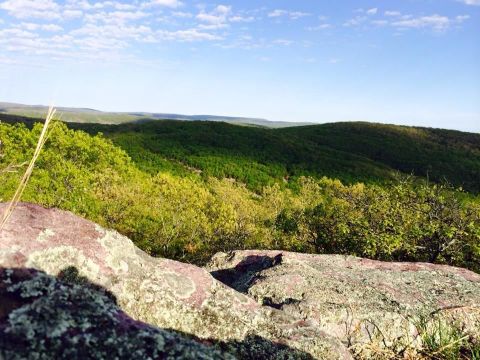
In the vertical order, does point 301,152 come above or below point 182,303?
below

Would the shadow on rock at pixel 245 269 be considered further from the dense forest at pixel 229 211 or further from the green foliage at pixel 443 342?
the dense forest at pixel 229 211

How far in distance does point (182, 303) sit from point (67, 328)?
265 centimetres

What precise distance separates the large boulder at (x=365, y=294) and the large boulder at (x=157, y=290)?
2233 millimetres

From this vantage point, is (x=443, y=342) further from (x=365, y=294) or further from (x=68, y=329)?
(x=68, y=329)

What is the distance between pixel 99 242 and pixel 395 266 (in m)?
10.1

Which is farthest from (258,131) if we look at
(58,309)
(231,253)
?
(58,309)

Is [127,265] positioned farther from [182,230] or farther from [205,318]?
[182,230]

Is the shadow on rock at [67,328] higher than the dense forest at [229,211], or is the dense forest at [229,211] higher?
the shadow on rock at [67,328]

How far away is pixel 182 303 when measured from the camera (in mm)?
6348

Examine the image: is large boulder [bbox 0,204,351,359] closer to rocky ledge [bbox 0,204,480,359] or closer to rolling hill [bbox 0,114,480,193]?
rocky ledge [bbox 0,204,480,359]

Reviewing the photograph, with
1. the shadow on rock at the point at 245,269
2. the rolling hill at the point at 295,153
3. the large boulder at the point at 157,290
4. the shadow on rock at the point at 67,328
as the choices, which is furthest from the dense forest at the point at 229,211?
the rolling hill at the point at 295,153

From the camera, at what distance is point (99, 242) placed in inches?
265

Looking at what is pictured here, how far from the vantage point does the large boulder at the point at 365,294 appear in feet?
28.9

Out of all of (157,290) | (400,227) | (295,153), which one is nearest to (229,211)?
(400,227)
